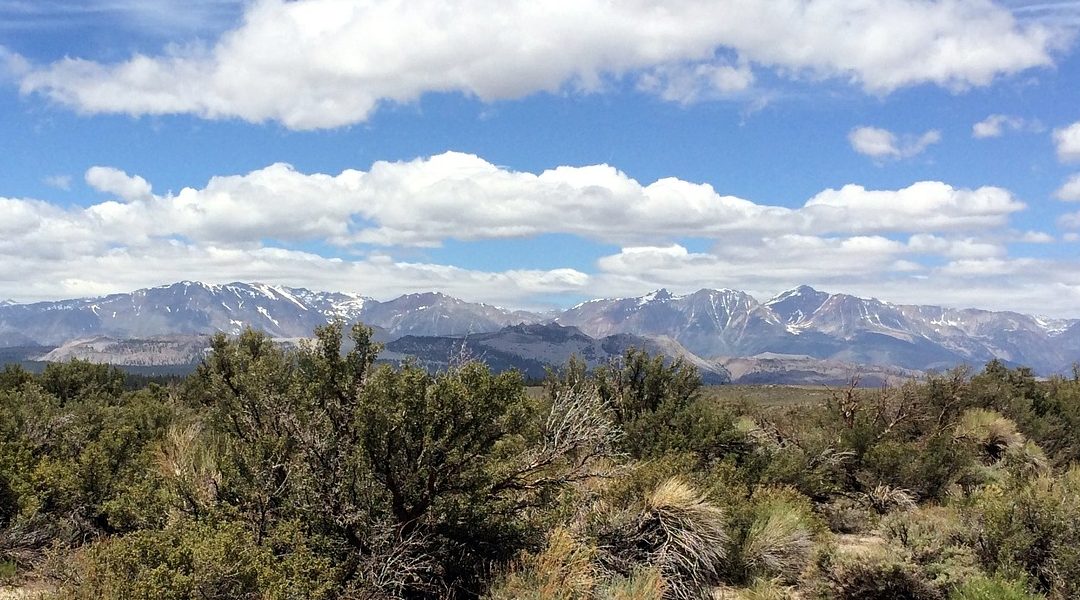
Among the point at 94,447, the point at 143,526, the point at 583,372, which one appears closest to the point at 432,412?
the point at 143,526

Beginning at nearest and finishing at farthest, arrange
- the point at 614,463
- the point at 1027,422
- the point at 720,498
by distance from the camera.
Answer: the point at 720,498 < the point at 614,463 < the point at 1027,422

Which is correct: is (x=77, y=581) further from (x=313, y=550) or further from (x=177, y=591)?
(x=313, y=550)

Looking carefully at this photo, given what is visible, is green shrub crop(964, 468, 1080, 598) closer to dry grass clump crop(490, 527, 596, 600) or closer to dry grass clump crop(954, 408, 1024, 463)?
dry grass clump crop(490, 527, 596, 600)

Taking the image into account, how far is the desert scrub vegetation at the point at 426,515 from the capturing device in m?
7.77

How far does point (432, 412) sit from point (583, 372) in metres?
13.9

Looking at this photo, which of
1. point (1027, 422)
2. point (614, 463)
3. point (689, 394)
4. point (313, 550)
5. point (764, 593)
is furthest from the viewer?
point (1027, 422)

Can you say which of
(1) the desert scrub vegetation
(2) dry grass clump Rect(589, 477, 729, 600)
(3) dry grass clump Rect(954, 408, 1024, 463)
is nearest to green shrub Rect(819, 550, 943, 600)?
(1) the desert scrub vegetation

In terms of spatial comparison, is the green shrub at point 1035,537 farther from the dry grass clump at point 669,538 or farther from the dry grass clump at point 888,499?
the dry grass clump at point 888,499

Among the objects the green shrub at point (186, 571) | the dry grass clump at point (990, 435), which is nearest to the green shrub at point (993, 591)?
the green shrub at point (186, 571)

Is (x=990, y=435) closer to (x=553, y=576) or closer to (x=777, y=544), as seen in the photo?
(x=777, y=544)

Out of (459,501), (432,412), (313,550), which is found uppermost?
(432,412)

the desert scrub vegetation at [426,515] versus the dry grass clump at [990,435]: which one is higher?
the desert scrub vegetation at [426,515]

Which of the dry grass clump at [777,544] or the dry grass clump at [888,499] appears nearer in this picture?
the dry grass clump at [777,544]

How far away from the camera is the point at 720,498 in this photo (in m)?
12.0
